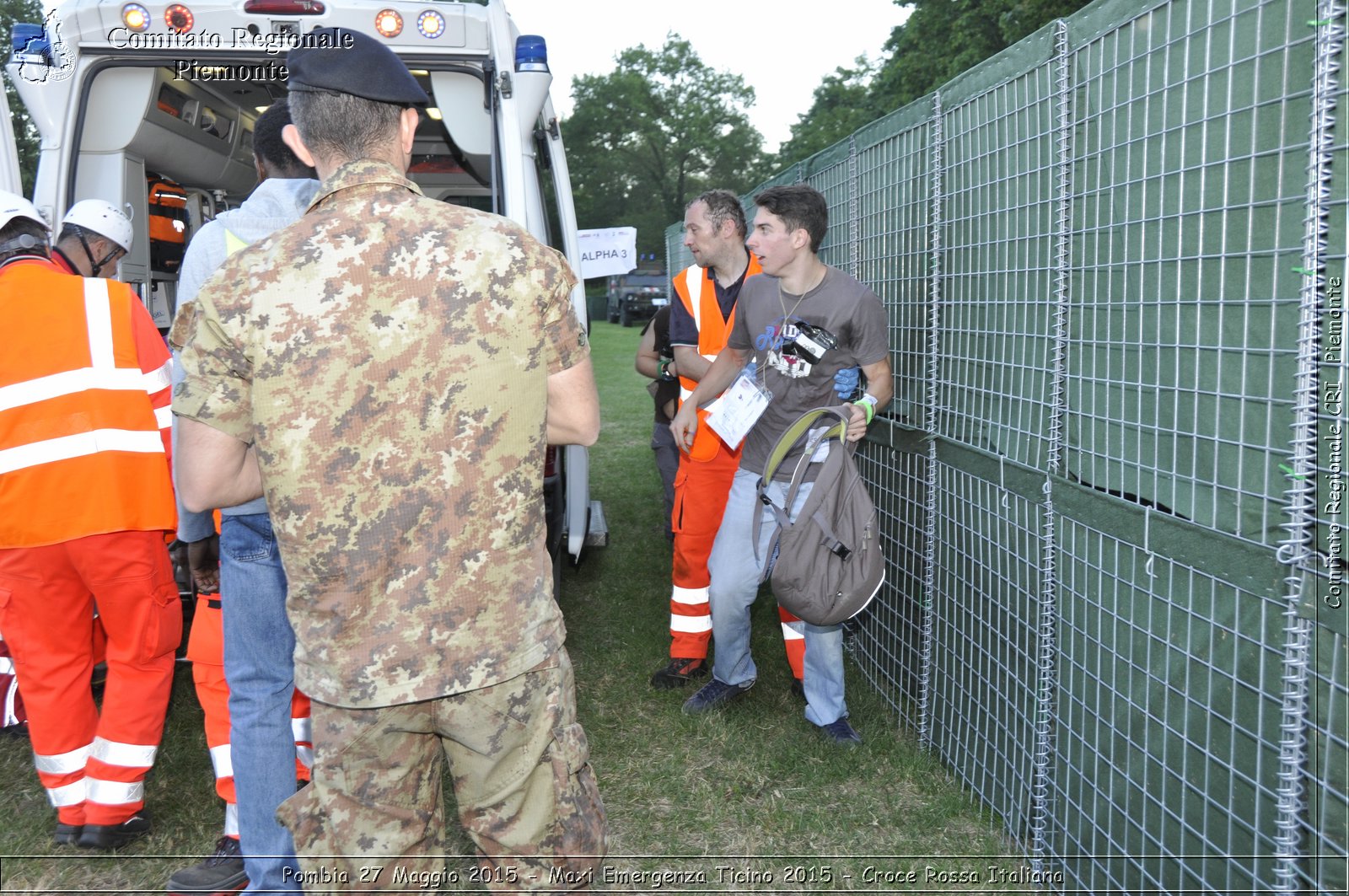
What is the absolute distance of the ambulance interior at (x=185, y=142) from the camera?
4.14 meters

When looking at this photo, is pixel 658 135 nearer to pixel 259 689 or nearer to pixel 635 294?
pixel 635 294

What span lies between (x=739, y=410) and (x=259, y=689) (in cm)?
193

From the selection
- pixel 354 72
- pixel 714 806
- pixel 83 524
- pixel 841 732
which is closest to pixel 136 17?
pixel 83 524

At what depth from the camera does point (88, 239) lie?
3.50 metres

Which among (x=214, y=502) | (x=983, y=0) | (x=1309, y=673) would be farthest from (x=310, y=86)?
(x=983, y=0)

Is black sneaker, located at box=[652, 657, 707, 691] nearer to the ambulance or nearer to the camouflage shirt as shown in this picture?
the ambulance

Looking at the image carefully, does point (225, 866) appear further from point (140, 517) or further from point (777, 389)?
point (777, 389)

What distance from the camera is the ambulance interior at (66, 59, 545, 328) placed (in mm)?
4145

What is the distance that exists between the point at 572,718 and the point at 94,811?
212 cm

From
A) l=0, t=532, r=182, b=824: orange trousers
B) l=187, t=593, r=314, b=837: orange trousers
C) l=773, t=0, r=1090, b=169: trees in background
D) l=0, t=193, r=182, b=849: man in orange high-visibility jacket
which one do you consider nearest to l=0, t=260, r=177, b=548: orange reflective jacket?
l=0, t=193, r=182, b=849: man in orange high-visibility jacket

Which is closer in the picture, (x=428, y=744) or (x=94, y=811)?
(x=428, y=744)

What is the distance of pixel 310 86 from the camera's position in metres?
1.83

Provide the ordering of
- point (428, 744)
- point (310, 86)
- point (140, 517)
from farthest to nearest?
point (140, 517) → point (428, 744) → point (310, 86)

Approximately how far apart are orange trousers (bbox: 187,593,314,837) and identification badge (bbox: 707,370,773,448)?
5.70 ft
